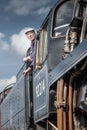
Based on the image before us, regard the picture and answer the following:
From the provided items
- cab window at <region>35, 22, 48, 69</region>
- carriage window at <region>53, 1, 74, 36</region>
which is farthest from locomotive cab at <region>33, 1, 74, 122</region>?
cab window at <region>35, 22, 48, 69</region>

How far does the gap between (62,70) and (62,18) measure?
1549mm

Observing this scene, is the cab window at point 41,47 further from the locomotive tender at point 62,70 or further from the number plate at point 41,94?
the number plate at point 41,94

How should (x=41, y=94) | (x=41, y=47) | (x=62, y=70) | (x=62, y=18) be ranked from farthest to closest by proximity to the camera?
(x=41, y=47)
(x=41, y=94)
(x=62, y=18)
(x=62, y=70)

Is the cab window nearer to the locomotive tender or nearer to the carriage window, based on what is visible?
the locomotive tender

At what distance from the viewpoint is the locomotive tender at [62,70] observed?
6906mm

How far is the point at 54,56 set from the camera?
839 cm

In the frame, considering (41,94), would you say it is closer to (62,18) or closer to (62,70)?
(62,18)

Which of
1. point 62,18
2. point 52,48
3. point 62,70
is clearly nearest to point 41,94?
point 52,48

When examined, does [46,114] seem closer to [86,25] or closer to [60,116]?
[60,116]

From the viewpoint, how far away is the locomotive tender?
691 cm

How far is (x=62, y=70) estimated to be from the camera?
24.0 feet

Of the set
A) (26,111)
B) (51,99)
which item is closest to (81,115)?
(51,99)

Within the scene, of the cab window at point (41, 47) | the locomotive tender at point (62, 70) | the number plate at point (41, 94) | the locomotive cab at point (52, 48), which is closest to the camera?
the locomotive tender at point (62, 70)

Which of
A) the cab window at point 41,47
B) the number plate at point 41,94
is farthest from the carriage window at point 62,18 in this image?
the number plate at point 41,94
